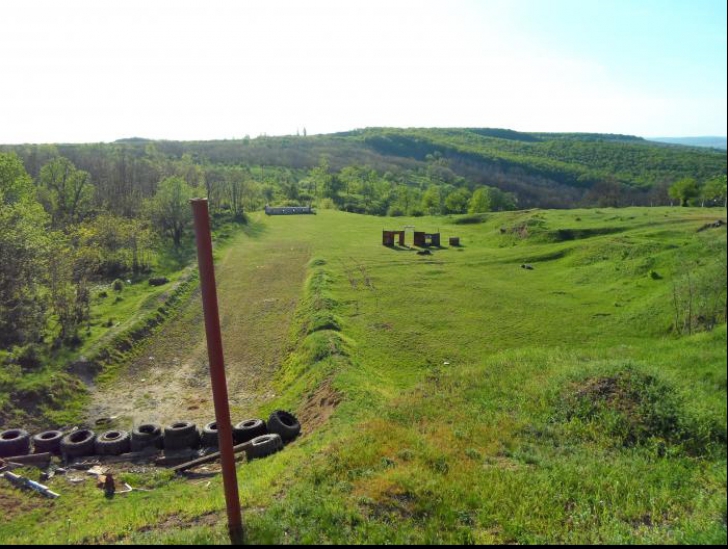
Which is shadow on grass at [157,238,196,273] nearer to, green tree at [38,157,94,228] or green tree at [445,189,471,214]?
green tree at [38,157,94,228]

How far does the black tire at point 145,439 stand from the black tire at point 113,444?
19cm

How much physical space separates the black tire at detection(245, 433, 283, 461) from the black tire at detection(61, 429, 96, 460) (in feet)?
16.1

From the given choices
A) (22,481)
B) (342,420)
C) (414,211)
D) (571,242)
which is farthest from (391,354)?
(414,211)

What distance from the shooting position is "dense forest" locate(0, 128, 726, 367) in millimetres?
23750

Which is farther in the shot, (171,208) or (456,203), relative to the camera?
(456,203)

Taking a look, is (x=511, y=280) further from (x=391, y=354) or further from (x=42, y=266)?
(x=42, y=266)

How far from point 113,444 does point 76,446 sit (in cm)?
102

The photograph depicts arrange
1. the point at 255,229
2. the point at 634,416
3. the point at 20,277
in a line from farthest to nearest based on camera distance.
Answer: the point at 255,229, the point at 20,277, the point at 634,416

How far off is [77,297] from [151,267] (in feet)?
47.6

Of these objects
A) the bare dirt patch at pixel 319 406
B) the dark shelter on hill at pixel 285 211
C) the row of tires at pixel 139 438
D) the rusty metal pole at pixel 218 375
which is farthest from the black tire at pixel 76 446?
the dark shelter on hill at pixel 285 211

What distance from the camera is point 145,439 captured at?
51.4ft

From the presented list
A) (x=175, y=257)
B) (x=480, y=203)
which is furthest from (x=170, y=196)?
(x=480, y=203)

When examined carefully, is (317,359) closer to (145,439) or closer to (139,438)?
Result: (145,439)

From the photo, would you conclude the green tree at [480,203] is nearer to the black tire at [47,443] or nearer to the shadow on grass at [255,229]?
the shadow on grass at [255,229]
